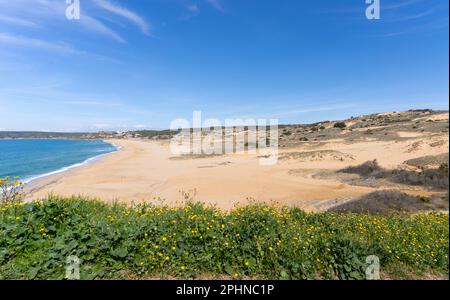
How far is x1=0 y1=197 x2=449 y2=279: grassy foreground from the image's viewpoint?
3.68 meters

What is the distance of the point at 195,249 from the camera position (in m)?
4.09

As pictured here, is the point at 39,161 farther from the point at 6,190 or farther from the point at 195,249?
the point at 195,249

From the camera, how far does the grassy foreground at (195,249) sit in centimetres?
368

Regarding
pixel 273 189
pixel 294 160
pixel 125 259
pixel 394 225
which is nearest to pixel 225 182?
pixel 273 189

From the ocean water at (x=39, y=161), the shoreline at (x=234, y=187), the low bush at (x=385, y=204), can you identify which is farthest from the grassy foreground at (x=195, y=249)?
the ocean water at (x=39, y=161)

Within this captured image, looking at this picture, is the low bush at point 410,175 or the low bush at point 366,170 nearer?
the low bush at point 410,175

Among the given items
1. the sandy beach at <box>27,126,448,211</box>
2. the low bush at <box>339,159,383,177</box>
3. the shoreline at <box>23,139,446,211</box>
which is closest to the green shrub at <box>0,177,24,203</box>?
the shoreline at <box>23,139,446,211</box>

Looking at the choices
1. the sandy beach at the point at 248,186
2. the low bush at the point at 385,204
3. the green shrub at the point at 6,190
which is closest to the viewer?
the green shrub at the point at 6,190

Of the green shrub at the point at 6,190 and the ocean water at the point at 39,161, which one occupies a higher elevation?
the green shrub at the point at 6,190

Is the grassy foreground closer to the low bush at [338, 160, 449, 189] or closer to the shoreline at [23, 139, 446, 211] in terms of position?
the shoreline at [23, 139, 446, 211]

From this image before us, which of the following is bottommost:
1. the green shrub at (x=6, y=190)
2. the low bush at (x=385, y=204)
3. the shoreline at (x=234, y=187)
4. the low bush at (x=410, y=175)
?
the shoreline at (x=234, y=187)

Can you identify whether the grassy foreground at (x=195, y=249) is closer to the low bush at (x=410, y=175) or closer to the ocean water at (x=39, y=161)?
the low bush at (x=410, y=175)

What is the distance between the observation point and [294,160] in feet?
85.7
